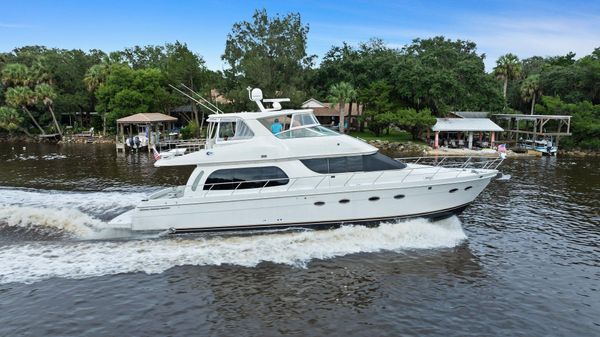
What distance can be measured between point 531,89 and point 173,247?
4858 centimetres

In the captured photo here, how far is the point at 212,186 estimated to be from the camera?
14656 millimetres

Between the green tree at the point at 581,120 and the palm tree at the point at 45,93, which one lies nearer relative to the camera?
the green tree at the point at 581,120

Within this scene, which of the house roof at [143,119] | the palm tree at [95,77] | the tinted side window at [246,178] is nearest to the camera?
the tinted side window at [246,178]

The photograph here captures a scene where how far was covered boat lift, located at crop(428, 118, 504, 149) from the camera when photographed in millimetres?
41763

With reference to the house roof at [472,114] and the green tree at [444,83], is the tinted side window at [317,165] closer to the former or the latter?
the green tree at [444,83]

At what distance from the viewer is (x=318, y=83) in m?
55.1

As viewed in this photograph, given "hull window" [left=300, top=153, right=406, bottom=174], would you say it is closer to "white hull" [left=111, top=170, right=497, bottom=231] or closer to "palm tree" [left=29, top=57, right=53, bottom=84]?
"white hull" [left=111, top=170, right=497, bottom=231]

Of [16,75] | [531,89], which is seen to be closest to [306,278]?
[531,89]

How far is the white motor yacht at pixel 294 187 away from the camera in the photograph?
1413 centimetres

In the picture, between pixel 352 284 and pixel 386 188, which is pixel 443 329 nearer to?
pixel 352 284

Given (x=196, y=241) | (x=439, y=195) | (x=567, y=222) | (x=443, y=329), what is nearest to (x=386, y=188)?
(x=439, y=195)

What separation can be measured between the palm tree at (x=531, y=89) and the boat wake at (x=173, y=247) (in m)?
40.8

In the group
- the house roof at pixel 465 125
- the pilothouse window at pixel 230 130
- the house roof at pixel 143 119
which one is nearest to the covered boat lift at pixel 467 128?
the house roof at pixel 465 125

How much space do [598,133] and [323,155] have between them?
1498 inches
